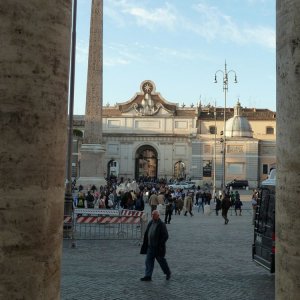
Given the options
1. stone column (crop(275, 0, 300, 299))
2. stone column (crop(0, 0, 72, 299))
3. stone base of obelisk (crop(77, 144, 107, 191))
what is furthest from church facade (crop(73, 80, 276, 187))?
stone column (crop(0, 0, 72, 299))

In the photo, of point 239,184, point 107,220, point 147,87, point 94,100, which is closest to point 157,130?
point 147,87

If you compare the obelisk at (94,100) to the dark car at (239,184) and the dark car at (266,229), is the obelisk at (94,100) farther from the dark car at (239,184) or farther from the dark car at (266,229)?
the dark car at (239,184)

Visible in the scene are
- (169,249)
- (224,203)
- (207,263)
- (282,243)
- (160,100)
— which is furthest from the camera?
(160,100)

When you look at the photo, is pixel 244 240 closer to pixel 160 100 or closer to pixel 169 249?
pixel 169 249

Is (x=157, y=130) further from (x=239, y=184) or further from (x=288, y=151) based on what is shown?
(x=288, y=151)

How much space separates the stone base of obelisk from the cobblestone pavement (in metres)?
16.7

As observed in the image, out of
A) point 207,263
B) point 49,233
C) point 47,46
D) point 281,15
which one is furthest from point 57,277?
point 207,263

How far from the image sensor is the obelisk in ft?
94.6

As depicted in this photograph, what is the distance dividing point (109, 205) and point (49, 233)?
19659 millimetres

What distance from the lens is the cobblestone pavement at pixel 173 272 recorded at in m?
7.95

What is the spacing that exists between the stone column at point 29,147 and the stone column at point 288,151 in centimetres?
140

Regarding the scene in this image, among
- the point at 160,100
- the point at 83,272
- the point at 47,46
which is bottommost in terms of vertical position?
the point at 83,272

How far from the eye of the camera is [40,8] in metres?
2.93

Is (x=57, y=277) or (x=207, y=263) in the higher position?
(x=57, y=277)
